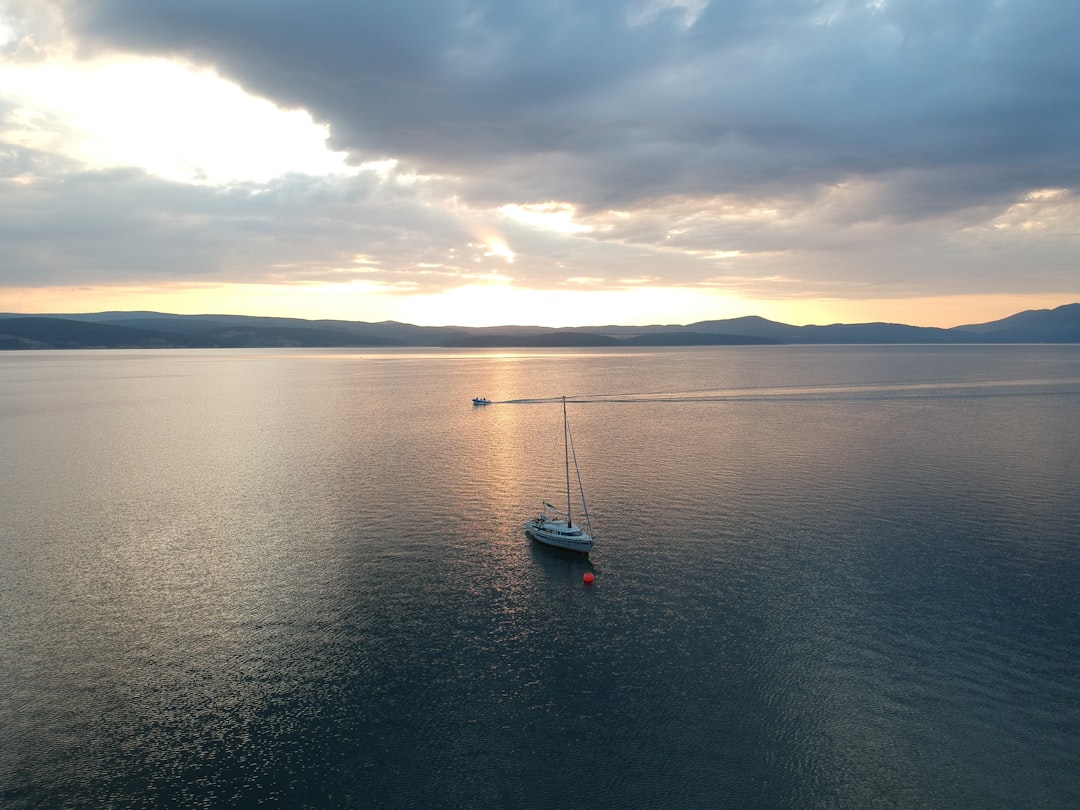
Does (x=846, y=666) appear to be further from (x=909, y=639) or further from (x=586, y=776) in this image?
(x=586, y=776)

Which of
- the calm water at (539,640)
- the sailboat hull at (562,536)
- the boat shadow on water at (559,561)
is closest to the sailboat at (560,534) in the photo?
the sailboat hull at (562,536)

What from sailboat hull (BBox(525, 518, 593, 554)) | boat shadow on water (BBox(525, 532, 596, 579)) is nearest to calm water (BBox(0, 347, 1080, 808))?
boat shadow on water (BBox(525, 532, 596, 579))

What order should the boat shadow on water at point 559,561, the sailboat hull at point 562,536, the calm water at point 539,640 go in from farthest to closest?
1. the sailboat hull at point 562,536
2. the boat shadow on water at point 559,561
3. the calm water at point 539,640

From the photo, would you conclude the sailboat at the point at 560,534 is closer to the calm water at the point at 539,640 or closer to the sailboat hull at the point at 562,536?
the sailboat hull at the point at 562,536

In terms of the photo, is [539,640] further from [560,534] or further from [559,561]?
[560,534]

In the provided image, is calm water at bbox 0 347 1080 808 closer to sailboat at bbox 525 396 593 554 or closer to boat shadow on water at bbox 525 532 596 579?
boat shadow on water at bbox 525 532 596 579

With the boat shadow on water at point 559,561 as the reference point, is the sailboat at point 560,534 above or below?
above
